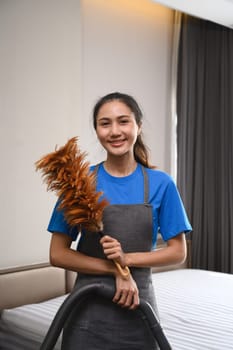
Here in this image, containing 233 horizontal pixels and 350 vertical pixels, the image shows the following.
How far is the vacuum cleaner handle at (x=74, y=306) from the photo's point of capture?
123cm

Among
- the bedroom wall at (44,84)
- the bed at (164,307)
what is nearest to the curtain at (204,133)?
the bedroom wall at (44,84)

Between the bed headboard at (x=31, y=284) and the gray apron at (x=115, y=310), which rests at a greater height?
the gray apron at (x=115, y=310)

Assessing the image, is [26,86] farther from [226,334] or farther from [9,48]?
[226,334]

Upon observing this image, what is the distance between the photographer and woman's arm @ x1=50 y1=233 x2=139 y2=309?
123 cm

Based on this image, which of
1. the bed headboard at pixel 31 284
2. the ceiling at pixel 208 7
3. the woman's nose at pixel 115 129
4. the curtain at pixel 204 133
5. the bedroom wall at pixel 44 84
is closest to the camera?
the woman's nose at pixel 115 129

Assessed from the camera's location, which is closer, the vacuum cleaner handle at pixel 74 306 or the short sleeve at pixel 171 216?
the vacuum cleaner handle at pixel 74 306

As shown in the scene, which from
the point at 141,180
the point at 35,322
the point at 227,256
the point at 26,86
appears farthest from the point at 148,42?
the point at 141,180

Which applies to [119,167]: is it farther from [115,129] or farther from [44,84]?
[44,84]

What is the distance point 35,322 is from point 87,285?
1261mm

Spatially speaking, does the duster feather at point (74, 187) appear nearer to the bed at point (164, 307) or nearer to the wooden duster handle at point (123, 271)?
the wooden duster handle at point (123, 271)

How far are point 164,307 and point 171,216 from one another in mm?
1383

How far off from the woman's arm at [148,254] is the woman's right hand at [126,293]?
5 cm

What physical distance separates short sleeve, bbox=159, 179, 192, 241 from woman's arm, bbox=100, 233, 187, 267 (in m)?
0.02

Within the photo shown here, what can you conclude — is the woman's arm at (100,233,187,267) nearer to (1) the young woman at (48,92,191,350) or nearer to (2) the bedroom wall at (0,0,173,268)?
(1) the young woman at (48,92,191,350)
